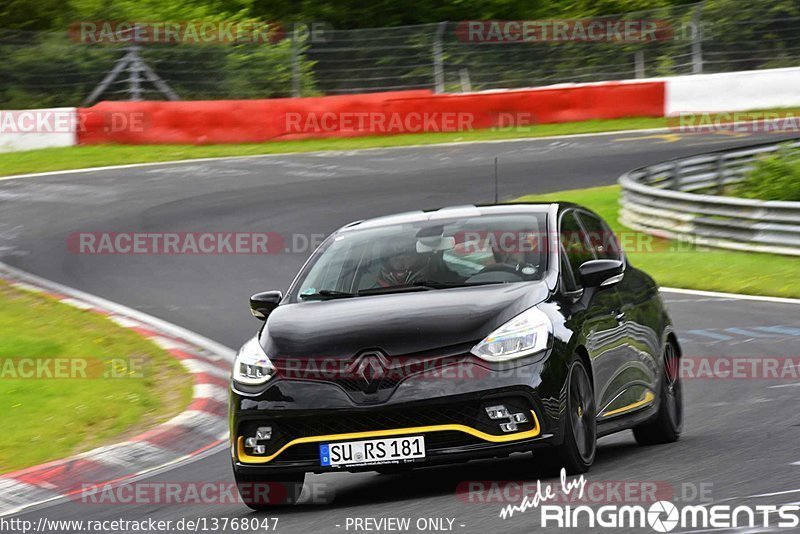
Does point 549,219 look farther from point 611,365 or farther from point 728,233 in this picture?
point 728,233

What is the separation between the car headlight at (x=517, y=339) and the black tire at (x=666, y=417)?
180 centimetres

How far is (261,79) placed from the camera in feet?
112

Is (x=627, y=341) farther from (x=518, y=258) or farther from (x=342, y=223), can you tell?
(x=342, y=223)

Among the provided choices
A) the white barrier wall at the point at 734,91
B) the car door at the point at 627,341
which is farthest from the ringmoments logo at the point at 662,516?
the white barrier wall at the point at 734,91

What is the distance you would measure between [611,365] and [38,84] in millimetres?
26193

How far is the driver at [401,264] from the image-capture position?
8297 millimetres

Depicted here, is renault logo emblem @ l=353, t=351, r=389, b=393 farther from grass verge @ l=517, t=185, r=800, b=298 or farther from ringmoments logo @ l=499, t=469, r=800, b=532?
grass verge @ l=517, t=185, r=800, b=298

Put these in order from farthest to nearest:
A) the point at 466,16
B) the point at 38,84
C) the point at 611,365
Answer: the point at 466,16
the point at 38,84
the point at 611,365

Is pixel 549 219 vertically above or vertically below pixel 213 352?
above

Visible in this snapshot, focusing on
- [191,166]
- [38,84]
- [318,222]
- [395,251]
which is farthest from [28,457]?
[38,84]

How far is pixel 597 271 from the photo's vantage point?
27.0ft

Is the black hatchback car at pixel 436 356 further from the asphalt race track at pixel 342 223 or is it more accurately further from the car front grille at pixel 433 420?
the asphalt race track at pixel 342 223

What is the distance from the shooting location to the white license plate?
23.9 ft

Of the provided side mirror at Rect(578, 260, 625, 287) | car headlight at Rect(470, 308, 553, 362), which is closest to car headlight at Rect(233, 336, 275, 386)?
car headlight at Rect(470, 308, 553, 362)
